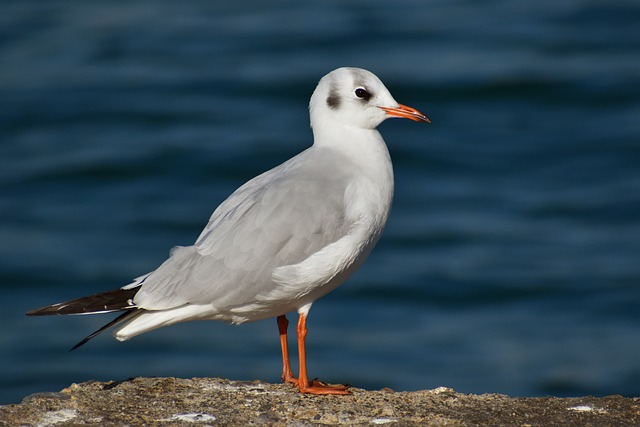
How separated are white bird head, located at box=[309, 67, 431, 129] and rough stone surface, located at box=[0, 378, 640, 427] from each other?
1.64 m

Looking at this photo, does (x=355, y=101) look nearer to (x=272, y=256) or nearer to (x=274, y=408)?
(x=272, y=256)

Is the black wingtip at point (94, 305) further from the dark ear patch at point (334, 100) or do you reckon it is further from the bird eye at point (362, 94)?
the bird eye at point (362, 94)

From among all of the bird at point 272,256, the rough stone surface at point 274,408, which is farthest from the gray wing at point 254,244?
the rough stone surface at point 274,408

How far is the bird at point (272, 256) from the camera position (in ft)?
19.0

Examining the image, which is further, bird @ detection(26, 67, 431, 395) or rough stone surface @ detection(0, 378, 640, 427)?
bird @ detection(26, 67, 431, 395)

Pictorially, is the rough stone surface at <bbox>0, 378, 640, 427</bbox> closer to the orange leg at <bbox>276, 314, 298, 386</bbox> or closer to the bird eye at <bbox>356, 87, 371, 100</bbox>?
the orange leg at <bbox>276, 314, 298, 386</bbox>

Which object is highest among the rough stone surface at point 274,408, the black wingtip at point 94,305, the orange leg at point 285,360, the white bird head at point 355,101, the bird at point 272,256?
the white bird head at point 355,101

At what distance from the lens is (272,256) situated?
5863mm

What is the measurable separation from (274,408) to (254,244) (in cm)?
96

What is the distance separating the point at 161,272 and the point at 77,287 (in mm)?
8475

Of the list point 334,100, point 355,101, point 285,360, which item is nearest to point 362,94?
point 355,101

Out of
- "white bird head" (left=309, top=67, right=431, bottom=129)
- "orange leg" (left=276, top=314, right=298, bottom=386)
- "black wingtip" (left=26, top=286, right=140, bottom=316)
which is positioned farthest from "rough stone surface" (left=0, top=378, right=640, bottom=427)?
"white bird head" (left=309, top=67, right=431, bottom=129)

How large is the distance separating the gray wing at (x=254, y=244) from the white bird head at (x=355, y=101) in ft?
1.70

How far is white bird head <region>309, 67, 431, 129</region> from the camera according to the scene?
6.45m
